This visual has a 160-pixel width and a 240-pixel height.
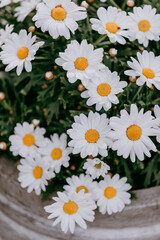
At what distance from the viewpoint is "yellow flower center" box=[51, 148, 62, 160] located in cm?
139

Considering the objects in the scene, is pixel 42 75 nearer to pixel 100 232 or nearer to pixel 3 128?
pixel 3 128

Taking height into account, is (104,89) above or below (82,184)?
above

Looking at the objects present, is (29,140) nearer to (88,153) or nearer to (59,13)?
(88,153)

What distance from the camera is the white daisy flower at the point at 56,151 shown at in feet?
4.49

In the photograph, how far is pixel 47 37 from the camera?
1.37 m

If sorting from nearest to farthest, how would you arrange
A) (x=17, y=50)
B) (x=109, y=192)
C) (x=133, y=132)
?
(x=133, y=132)
(x=17, y=50)
(x=109, y=192)

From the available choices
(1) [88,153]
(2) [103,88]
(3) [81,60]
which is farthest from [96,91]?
(1) [88,153]

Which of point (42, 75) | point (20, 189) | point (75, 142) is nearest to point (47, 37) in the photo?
point (42, 75)

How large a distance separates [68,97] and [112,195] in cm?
50

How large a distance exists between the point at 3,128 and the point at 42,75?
39 cm

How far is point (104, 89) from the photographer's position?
113cm

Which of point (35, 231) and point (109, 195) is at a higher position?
point (109, 195)

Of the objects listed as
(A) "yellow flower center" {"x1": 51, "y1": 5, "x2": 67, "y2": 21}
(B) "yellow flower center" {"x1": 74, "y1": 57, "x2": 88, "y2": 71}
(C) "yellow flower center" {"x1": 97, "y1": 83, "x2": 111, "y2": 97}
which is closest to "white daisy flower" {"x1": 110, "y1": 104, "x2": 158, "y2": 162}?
(C) "yellow flower center" {"x1": 97, "y1": 83, "x2": 111, "y2": 97}

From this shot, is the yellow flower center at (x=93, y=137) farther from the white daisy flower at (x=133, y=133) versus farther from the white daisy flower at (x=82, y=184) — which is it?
the white daisy flower at (x=82, y=184)
